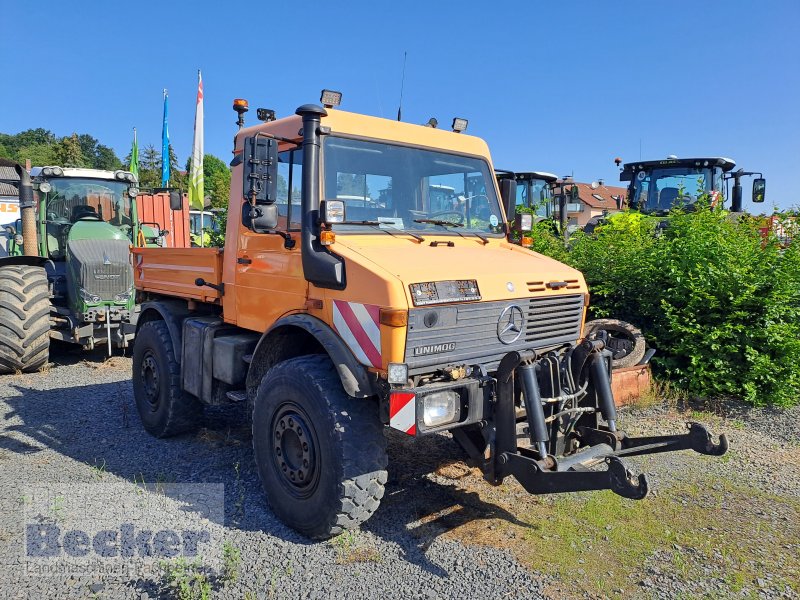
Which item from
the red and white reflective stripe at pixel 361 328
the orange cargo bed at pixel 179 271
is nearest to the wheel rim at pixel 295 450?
the red and white reflective stripe at pixel 361 328

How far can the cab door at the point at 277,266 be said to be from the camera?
13.3 ft

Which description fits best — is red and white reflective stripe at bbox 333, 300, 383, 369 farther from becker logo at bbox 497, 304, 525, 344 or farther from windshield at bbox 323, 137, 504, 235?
becker logo at bbox 497, 304, 525, 344

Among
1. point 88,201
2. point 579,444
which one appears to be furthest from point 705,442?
point 88,201

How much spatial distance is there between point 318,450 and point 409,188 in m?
1.98

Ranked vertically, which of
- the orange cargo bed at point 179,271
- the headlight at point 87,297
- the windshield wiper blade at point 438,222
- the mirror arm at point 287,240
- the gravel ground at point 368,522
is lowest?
the gravel ground at point 368,522

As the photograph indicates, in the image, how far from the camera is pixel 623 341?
22.2 feet

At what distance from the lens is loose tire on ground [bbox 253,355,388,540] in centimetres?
352

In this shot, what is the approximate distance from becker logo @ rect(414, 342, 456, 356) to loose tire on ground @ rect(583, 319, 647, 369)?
3.12 metres

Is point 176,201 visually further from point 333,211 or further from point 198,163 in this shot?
point 333,211

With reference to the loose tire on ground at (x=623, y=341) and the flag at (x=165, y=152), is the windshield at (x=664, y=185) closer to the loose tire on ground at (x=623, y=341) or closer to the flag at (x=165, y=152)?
the loose tire on ground at (x=623, y=341)

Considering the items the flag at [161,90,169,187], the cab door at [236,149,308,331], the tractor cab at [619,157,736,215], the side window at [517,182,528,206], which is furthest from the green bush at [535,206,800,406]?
the flag at [161,90,169,187]

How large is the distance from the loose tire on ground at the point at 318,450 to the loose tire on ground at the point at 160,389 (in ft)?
5.88

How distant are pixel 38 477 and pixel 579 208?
30.2ft

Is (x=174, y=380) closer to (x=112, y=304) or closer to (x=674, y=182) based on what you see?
(x=112, y=304)
